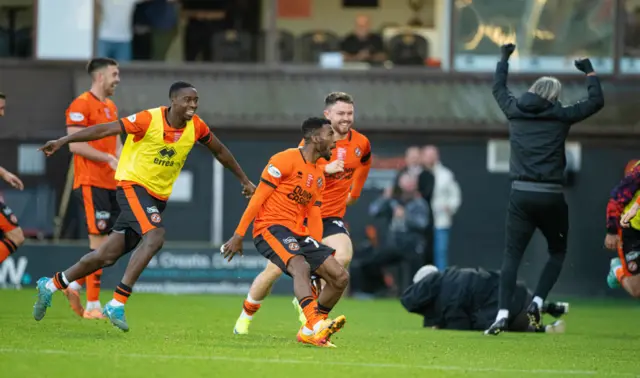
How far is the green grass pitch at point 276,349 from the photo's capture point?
28.5 ft

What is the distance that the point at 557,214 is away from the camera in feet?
41.8

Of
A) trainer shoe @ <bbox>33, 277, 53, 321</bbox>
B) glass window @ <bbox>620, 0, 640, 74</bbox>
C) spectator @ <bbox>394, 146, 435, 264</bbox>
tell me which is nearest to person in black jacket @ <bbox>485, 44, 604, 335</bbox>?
trainer shoe @ <bbox>33, 277, 53, 321</bbox>

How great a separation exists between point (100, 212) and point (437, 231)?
9.07 m

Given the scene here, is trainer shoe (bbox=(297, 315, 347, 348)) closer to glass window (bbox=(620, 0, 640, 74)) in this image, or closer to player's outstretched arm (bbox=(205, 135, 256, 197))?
player's outstretched arm (bbox=(205, 135, 256, 197))

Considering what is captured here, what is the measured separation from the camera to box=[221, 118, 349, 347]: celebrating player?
35.4 feet

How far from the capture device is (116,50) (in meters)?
22.8

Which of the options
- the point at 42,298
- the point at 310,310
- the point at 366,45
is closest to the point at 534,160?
the point at 310,310

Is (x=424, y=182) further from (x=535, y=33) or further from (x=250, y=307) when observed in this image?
(x=250, y=307)

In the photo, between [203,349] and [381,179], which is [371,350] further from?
[381,179]

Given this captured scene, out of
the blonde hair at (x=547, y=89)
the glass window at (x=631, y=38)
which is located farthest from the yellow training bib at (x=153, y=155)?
the glass window at (x=631, y=38)

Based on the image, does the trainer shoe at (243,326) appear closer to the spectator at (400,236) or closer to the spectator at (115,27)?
the spectator at (400,236)

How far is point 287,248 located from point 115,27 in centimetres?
1288

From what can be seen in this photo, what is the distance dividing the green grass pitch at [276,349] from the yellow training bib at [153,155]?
4.24 ft

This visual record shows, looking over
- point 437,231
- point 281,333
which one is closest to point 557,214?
point 281,333
